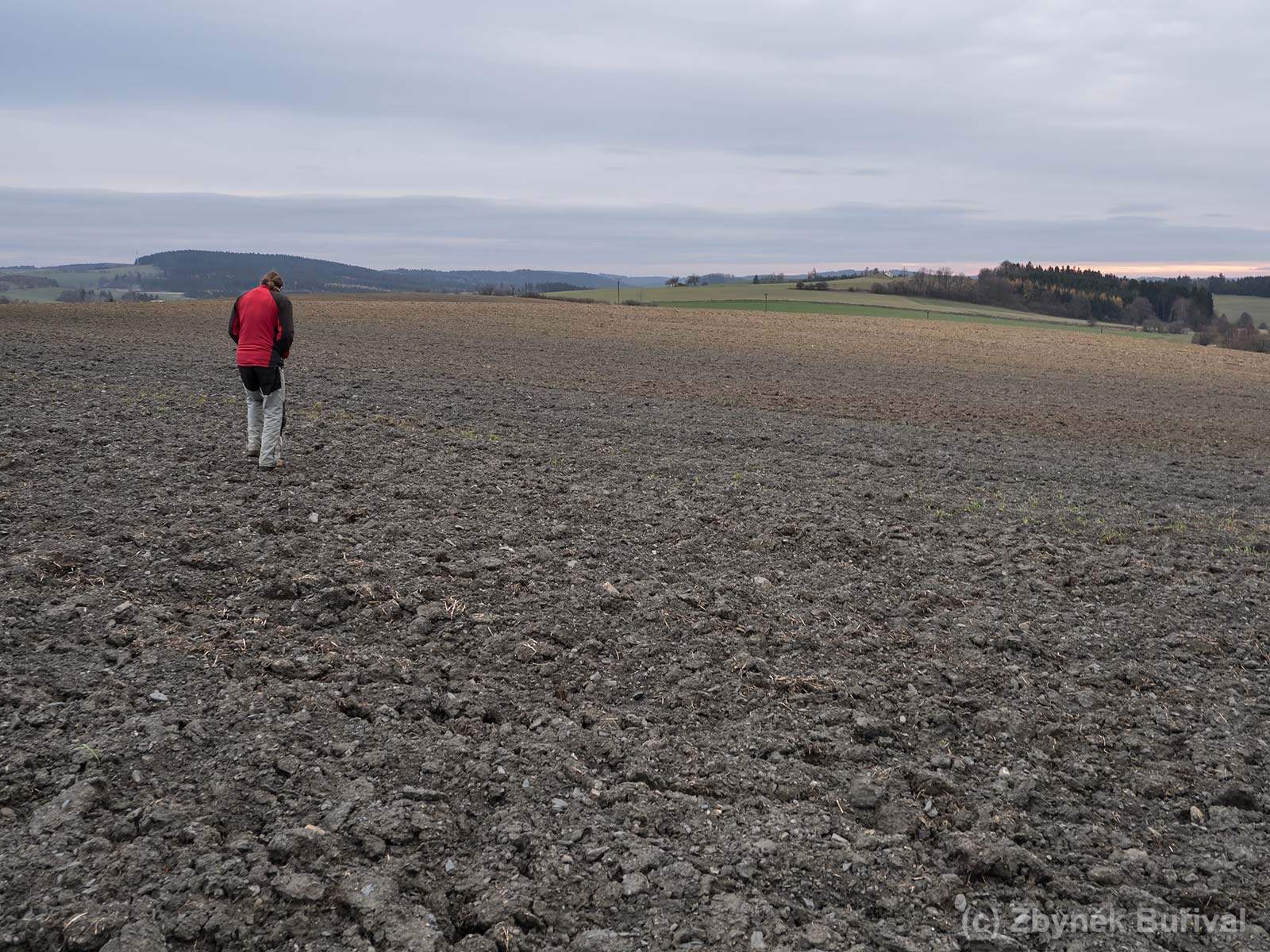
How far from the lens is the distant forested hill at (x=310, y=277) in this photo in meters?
95.8

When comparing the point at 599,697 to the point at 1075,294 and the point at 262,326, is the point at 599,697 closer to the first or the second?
the point at 262,326

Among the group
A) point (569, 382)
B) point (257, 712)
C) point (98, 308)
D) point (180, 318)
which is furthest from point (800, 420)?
point (98, 308)

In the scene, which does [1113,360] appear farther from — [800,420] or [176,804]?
[176,804]

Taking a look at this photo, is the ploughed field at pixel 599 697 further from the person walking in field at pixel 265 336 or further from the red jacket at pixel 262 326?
the red jacket at pixel 262 326

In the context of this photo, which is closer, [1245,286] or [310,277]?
[310,277]

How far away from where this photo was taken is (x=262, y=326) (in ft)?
31.9

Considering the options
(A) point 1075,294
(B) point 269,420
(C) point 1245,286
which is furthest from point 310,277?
(C) point 1245,286

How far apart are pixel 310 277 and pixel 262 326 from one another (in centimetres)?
12041

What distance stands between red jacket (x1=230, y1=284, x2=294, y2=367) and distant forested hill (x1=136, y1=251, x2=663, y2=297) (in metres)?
79.9

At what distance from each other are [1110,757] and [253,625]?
599 centimetres

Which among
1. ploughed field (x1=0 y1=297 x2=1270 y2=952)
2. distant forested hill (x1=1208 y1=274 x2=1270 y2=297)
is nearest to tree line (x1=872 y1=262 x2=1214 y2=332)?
distant forested hill (x1=1208 y1=274 x2=1270 y2=297)

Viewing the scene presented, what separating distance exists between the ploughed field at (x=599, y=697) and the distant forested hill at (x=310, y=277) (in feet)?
267

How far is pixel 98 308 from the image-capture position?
142ft

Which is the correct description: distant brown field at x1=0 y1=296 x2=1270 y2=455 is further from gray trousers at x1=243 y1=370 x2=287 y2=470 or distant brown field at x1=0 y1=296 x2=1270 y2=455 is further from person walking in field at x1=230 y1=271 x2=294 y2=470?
person walking in field at x1=230 y1=271 x2=294 y2=470
